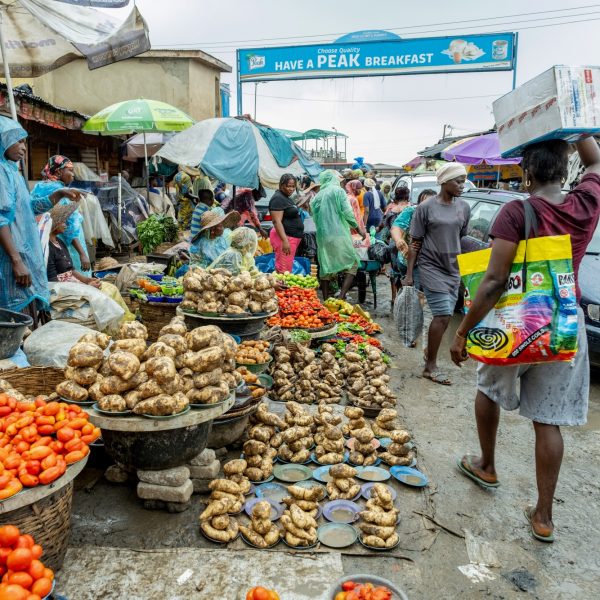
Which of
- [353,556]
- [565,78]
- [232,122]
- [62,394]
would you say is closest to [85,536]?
[62,394]

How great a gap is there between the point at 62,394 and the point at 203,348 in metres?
0.87

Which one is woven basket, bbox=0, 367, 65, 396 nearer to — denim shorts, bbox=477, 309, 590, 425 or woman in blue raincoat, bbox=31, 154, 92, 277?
woman in blue raincoat, bbox=31, 154, 92, 277

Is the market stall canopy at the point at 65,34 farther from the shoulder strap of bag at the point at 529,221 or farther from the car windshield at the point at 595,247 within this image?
the car windshield at the point at 595,247

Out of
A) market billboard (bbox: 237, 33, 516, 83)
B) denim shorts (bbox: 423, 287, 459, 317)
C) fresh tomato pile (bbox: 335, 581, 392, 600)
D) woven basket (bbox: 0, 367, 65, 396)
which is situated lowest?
fresh tomato pile (bbox: 335, 581, 392, 600)

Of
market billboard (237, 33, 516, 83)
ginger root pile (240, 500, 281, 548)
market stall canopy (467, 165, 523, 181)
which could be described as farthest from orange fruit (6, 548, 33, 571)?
market stall canopy (467, 165, 523, 181)

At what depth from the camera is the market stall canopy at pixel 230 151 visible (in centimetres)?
841

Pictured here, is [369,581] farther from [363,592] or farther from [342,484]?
[342,484]

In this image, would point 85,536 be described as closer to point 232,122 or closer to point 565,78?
point 565,78

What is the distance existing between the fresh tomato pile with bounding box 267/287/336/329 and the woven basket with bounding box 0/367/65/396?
293 centimetres

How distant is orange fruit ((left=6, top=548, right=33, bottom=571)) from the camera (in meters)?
1.96

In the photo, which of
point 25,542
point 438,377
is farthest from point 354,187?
point 25,542

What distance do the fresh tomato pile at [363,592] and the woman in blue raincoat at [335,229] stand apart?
651 centimetres

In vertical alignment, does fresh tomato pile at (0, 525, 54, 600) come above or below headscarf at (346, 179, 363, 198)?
below

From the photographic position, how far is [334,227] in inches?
329
